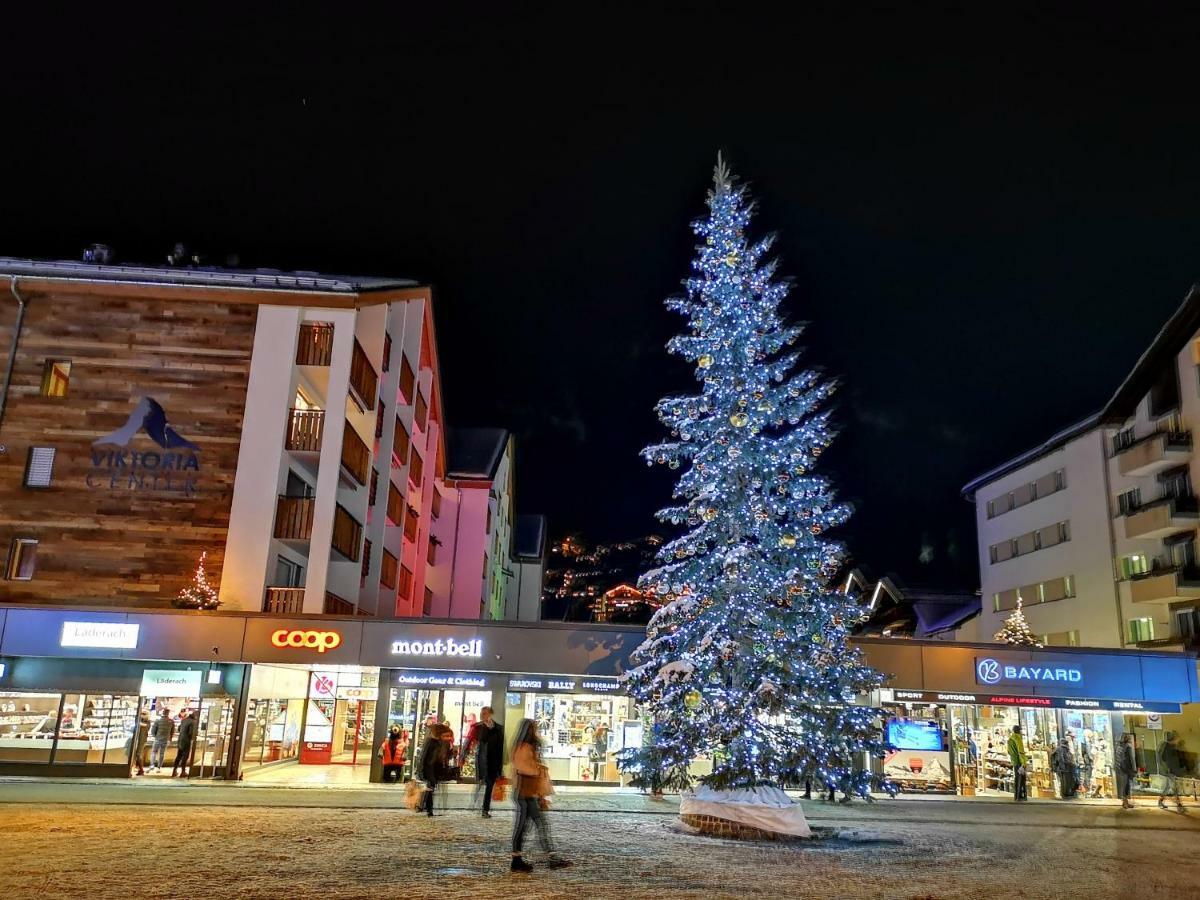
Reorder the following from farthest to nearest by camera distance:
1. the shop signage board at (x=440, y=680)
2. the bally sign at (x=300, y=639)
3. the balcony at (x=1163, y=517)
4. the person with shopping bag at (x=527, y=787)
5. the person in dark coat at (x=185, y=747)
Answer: the balcony at (x=1163, y=517)
the shop signage board at (x=440, y=680)
the bally sign at (x=300, y=639)
the person in dark coat at (x=185, y=747)
the person with shopping bag at (x=527, y=787)

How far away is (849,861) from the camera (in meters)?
12.9

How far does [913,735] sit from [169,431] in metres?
20.6

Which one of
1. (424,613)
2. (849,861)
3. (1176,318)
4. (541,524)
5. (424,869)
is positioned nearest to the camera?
(424,869)

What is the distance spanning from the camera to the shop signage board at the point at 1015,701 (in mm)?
23547

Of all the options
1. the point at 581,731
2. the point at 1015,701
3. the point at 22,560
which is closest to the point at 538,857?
the point at 581,731

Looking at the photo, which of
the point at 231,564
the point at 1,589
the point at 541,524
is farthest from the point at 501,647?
the point at 541,524

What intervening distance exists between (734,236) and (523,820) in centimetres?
1180

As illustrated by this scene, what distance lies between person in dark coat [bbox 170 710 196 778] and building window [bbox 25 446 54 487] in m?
7.53

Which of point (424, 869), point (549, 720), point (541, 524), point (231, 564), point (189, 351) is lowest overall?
point (424, 869)

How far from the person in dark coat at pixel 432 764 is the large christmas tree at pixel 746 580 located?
342 centimetres

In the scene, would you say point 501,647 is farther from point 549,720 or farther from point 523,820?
point 523,820

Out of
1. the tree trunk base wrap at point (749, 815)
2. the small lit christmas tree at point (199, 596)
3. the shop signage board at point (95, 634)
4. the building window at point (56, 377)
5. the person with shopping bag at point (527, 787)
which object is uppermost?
the building window at point (56, 377)

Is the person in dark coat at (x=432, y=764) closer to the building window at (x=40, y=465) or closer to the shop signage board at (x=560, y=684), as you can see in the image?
the shop signage board at (x=560, y=684)

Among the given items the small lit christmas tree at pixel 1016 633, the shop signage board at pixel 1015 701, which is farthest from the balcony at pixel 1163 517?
the shop signage board at pixel 1015 701
